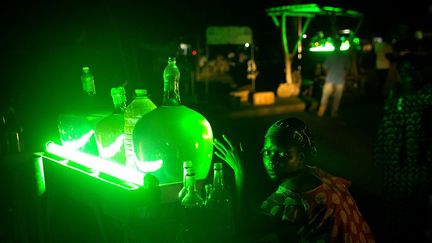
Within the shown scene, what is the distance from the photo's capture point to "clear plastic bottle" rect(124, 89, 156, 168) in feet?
6.73

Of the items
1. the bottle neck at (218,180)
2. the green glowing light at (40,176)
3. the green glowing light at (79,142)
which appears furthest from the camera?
the green glowing light at (40,176)

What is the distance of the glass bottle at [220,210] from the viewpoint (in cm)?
157

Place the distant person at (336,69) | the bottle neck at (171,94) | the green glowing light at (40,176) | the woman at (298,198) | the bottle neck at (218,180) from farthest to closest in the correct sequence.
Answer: the distant person at (336,69) → the green glowing light at (40,176) → the bottle neck at (171,94) → the bottle neck at (218,180) → the woman at (298,198)

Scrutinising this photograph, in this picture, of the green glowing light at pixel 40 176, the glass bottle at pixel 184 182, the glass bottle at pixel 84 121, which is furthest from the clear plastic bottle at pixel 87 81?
the glass bottle at pixel 184 182

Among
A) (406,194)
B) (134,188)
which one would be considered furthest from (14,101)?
(406,194)

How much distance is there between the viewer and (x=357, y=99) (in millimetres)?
13945

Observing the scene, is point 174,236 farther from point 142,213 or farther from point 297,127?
point 297,127

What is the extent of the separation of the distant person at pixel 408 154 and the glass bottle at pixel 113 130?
2.85 m

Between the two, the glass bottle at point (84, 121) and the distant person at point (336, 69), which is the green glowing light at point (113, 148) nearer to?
the glass bottle at point (84, 121)

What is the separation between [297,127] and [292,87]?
12.6 meters

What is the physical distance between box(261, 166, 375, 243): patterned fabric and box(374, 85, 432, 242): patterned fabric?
2459 millimetres

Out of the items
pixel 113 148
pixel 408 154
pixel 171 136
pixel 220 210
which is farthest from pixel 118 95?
pixel 408 154

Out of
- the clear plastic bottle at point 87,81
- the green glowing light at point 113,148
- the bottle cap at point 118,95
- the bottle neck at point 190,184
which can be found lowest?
the bottle neck at point 190,184

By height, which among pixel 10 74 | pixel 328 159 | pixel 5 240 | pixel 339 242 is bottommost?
pixel 328 159
